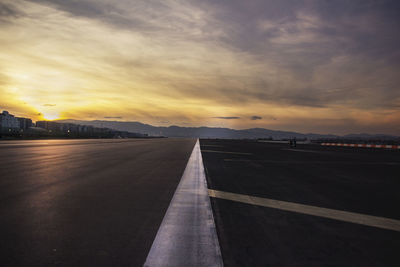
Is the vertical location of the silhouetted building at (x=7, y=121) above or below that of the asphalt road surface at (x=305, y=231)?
above

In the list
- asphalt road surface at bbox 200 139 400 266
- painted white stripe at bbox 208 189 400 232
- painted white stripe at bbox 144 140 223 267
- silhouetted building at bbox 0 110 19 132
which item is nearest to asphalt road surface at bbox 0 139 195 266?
painted white stripe at bbox 144 140 223 267

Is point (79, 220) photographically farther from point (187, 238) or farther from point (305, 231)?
point (305, 231)

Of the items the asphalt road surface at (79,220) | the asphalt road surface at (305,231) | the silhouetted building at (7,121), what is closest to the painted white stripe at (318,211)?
the asphalt road surface at (305,231)

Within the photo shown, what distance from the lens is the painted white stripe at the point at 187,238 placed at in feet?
9.42

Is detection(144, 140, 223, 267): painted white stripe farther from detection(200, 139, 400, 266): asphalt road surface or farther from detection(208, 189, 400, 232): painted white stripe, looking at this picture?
detection(208, 189, 400, 232): painted white stripe

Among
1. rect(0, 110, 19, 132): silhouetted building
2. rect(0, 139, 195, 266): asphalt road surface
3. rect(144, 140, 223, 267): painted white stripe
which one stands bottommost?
rect(0, 139, 195, 266): asphalt road surface

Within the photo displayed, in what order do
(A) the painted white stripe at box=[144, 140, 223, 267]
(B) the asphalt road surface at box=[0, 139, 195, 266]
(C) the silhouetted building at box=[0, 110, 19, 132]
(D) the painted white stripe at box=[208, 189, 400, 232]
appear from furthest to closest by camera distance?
(C) the silhouetted building at box=[0, 110, 19, 132] < (D) the painted white stripe at box=[208, 189, 400, 232] < (B) the asphalt road surface at box=[0, 139, 195, 266] < (A) the painted white stripe at box=[144, 140, 223, 267]

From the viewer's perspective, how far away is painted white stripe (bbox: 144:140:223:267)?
9.42 feet

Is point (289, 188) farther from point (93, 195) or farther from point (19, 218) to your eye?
point (19, 218)

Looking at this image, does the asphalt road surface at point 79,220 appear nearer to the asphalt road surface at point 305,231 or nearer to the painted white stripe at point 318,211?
the asphalt road surface at point 305,231

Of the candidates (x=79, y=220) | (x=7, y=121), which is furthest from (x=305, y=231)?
(x=7, y=121)

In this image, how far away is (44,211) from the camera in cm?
469

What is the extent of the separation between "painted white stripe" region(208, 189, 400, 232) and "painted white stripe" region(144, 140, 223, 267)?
2.70 ft

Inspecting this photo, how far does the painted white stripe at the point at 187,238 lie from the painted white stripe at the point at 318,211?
Answer: 82cm
